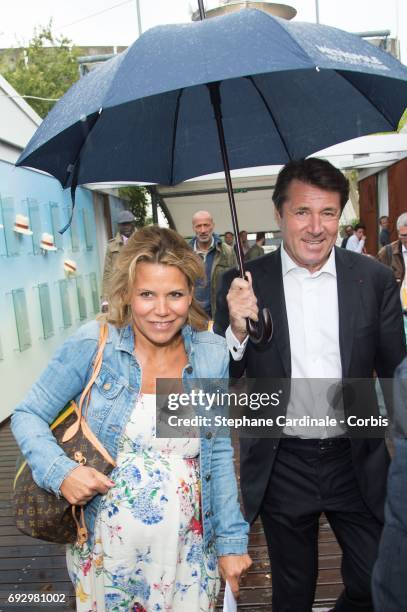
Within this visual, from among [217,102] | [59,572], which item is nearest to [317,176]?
[217,102]

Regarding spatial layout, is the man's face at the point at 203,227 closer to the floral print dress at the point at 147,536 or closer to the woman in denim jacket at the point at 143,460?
the woman in denim jacket at the point at 143,460

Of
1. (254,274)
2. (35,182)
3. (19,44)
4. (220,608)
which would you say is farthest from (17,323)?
(19,44)

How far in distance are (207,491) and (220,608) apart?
159cm

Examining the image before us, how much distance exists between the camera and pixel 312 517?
2.26 meters

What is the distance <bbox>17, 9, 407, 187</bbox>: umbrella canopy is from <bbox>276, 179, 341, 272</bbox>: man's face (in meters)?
0.42

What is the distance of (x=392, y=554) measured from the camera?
118 centimetres

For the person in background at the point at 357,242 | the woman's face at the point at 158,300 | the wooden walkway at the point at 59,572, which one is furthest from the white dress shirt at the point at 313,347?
the person in background at the point at 357,242

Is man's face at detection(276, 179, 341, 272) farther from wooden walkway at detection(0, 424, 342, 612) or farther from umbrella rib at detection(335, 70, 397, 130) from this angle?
wooden walkway at detection(0, 424, 342, 612)

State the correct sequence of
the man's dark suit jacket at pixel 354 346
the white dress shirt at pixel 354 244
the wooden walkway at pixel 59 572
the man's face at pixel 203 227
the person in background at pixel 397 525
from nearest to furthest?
the person in background at pixel 397 525 → the man's dark suit jacket at pixel 354 346 → the wooden walkway at pixel 59 572 → the man's face at pixel 203 227 → the white dress shirt at pixel 354 244

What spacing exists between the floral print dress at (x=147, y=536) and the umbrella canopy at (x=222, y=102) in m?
0.92

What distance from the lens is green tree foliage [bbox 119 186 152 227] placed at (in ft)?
53.8

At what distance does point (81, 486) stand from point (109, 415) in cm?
22

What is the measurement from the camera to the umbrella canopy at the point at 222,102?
63.7 inches

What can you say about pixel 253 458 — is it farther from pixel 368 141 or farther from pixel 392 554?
pixel 368 141
